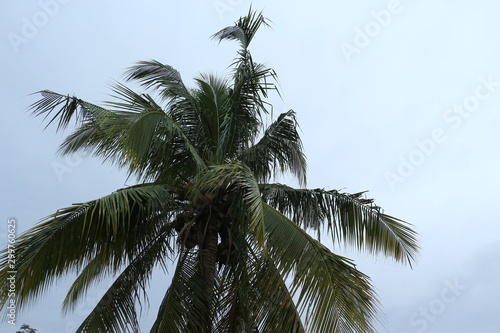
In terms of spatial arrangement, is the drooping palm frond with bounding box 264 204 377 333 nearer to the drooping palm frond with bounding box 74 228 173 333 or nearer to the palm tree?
the palm tree

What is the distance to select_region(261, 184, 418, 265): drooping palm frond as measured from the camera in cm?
1002

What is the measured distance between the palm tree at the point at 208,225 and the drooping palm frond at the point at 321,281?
0.01 m

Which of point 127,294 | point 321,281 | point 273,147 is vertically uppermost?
point 273,147

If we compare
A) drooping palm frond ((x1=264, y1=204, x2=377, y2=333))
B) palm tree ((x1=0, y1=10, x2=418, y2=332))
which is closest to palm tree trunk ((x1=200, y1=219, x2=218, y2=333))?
palm tree ((x1=0, y1=10, x2=418, y2=332))

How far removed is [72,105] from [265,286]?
16.0 ft

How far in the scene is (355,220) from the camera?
1002 cm

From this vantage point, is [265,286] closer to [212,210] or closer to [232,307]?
[232,307]

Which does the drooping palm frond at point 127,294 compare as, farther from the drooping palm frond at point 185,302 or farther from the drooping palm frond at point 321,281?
the drooping palm frond at point 321,281

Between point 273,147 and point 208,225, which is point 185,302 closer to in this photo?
point 208,225

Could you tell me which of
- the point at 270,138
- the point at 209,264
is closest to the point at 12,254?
the point at 209,264

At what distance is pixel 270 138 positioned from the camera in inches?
435

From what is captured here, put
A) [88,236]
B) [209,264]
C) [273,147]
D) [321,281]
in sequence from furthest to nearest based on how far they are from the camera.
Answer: [273,147]
[209,264]
[88,236]
[321,281]

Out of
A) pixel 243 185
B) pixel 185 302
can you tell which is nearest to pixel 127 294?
pixel 185 302

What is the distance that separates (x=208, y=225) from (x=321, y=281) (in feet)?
9.51
